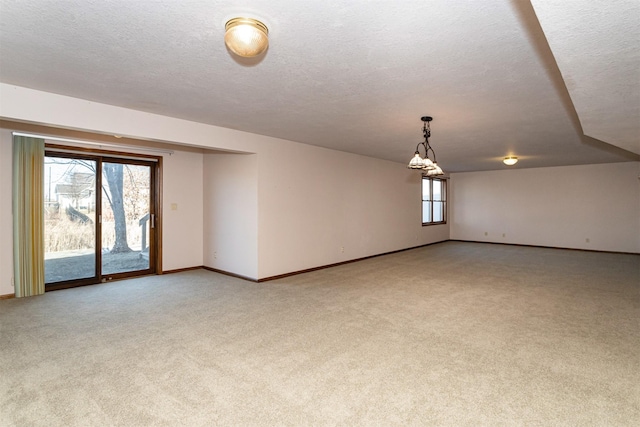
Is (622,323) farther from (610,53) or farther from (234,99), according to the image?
(234,99)

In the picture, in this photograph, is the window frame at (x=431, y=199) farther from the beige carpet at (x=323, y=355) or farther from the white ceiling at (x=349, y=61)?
the white ceiling at (x=349, y=61)

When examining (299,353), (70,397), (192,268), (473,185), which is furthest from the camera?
(473,185)

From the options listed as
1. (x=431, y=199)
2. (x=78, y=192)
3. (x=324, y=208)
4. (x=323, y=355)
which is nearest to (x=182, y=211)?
(x=78, y=192)

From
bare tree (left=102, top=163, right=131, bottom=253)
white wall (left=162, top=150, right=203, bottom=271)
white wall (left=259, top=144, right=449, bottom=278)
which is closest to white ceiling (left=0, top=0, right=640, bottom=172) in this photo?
white wall (left=259, top=144, right=449, bottom=278)

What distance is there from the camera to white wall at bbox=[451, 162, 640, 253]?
27.3ft

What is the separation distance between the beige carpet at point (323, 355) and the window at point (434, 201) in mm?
5189

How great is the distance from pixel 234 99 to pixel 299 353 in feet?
8.27

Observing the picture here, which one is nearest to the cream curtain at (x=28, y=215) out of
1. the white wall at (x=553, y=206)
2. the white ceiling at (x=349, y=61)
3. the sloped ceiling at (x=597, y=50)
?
the white ceiling at (x=349, y=61)

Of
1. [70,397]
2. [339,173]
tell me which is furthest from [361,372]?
[339,173]

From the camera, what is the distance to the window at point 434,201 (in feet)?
33.2

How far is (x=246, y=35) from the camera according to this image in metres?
1.96

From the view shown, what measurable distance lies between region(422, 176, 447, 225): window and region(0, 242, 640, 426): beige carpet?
17.0ft

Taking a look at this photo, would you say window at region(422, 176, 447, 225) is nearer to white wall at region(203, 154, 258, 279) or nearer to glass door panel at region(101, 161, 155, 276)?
white wall at region(203, 154, 258, 279)

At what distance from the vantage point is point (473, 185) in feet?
35.0
